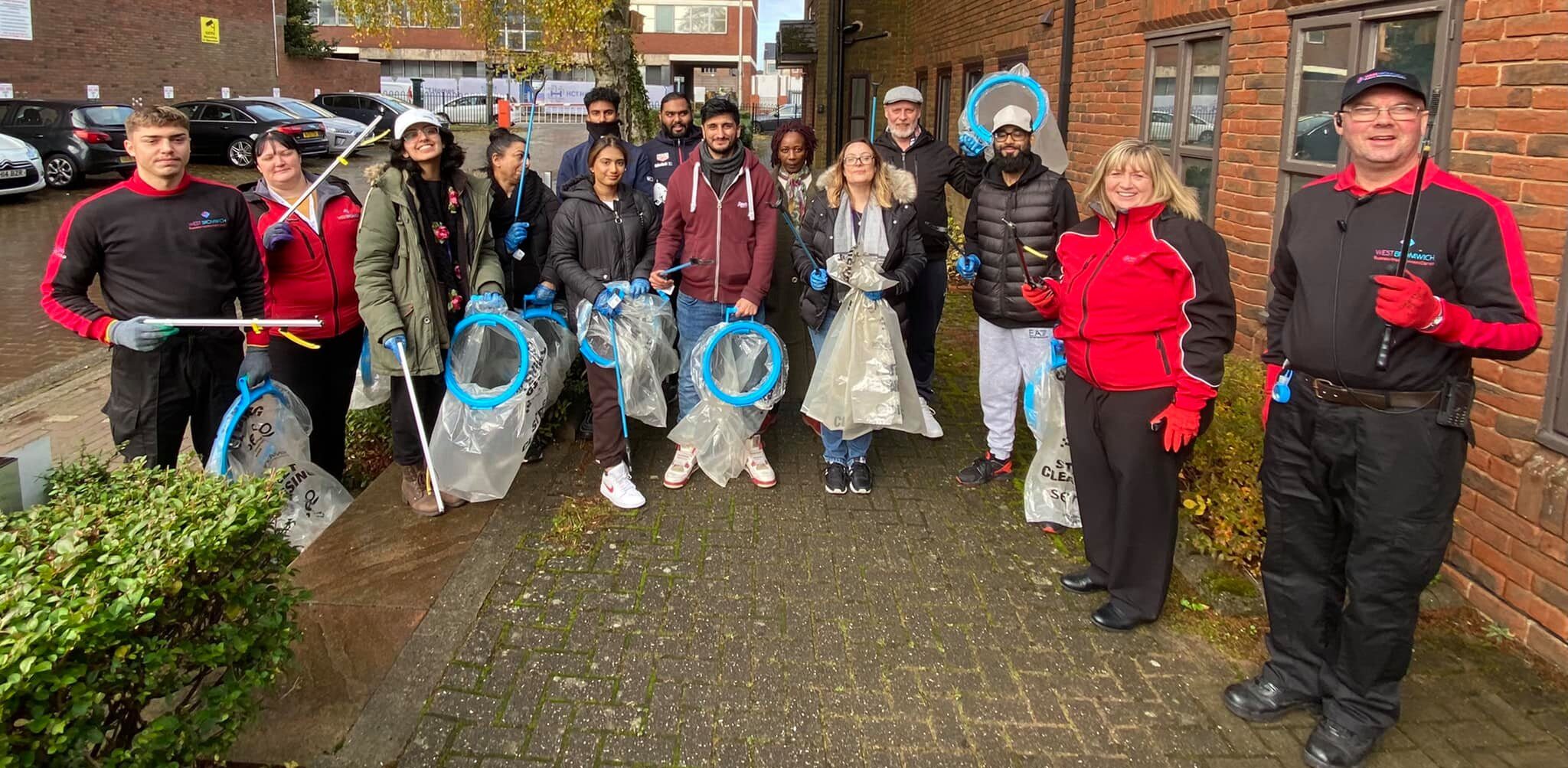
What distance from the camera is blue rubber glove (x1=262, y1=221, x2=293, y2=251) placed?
457 centimetres

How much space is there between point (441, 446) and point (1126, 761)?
3213 millimetres

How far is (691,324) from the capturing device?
5301 millimetres

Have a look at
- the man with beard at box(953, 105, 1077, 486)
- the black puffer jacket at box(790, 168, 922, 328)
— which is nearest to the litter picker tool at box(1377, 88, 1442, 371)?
the man with beard at box(953, 105, 1077, 486)

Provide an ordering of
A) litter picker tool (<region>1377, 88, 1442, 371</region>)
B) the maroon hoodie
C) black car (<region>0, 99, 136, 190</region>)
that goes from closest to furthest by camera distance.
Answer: litter picker tool (<region>1377, 88, 1442, 371</region>) → the maroon hoodie → black car (<region>0, 99, 136, 190</region>)

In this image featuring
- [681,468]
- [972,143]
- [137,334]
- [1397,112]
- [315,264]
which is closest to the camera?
[1397,112]

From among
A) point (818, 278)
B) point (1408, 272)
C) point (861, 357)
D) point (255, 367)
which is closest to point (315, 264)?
point (255, 367)

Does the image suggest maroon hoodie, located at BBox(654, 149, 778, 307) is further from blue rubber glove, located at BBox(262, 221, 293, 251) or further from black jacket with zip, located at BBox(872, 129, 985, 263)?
blue rubber glove, located at BBox(262, 221, 293, 251)

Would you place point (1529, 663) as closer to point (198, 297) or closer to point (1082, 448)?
point (1082, 448)

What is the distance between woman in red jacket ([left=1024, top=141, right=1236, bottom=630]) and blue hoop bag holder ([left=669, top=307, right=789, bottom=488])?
158cm

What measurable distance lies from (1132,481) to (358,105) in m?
33.0

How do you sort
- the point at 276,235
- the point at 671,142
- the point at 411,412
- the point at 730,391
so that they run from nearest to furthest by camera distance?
the point at 276,235, the point at 411,412, the point at 730,391, the point at 671,142

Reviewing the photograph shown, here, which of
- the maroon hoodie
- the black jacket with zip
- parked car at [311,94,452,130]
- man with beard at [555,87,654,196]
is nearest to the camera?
the maroon hoodie

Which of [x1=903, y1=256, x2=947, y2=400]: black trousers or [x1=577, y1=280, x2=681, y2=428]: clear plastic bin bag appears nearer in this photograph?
[x1=577, y1=280, x2=681, y2=428]: clear plastic bin bag

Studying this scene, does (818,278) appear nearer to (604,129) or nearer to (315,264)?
(604,129)
